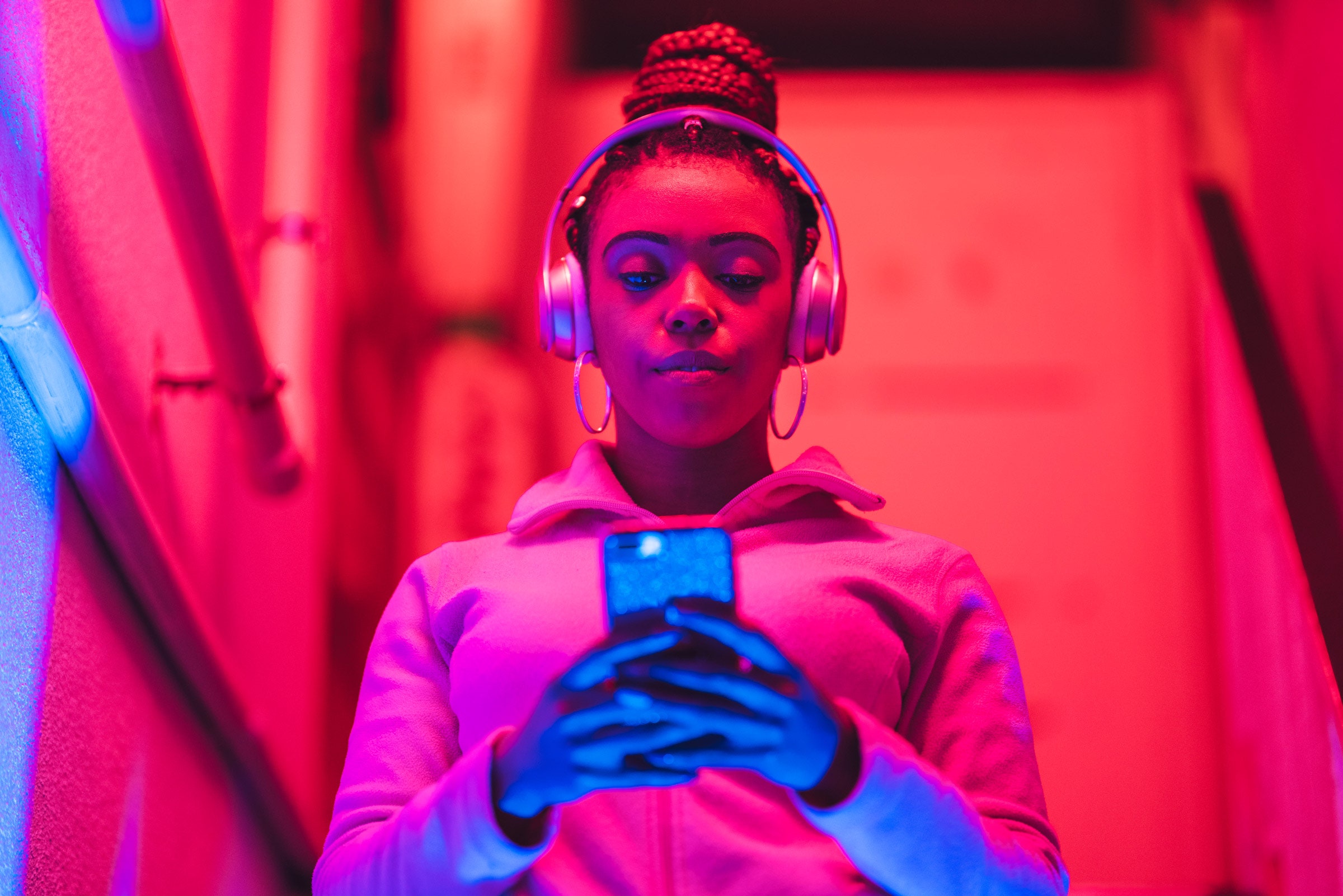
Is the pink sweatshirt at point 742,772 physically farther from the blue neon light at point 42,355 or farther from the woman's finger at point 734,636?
the blue neon light at point 42,355

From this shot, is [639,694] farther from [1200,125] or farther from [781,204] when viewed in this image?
[1200,125]

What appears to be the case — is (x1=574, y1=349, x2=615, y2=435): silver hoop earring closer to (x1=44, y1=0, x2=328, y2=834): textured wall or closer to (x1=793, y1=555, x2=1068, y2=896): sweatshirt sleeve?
(x1=793, y1=555, x2=1068, y2=896): sweatshirt sleeve

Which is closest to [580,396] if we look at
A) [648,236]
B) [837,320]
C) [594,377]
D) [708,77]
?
[648,236]

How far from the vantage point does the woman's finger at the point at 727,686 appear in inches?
38.1

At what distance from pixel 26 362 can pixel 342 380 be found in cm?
253

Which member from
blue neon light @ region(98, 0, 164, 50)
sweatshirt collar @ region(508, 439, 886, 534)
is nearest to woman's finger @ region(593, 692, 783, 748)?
sweatshirt collar @ region(508, 439, 886, 534)

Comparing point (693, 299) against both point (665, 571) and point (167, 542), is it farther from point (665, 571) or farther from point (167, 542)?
point (167, 542)

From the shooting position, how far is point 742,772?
1.25 meters

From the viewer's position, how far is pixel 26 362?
127cm

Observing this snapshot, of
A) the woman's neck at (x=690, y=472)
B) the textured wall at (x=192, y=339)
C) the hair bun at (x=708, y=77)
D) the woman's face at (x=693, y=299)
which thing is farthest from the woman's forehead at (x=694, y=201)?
the textured wall at (x=192, y=339)

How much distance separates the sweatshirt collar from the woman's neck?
0.17 feet

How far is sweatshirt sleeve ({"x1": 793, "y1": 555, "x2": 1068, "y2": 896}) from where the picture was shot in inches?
41.7

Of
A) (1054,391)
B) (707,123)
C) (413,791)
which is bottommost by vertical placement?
(1054,391)

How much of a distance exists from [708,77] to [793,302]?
0.31 meters
